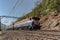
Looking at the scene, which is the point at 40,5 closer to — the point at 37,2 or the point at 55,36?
the point at 37,2

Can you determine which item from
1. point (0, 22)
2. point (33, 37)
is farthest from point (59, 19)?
point (0, 22)

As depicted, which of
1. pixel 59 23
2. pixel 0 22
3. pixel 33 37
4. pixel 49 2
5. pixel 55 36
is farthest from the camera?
pixel 0 22

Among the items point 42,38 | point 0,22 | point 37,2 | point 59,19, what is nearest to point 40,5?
point 37,2

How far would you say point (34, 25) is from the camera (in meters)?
11.5

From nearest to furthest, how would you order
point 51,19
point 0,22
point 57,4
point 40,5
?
point 51,19 < point 57,4 < point 40,5 < point 0,22

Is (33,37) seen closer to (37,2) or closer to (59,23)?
(59,23)

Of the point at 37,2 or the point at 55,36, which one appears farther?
the point at 37,2

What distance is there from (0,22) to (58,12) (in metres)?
18.3

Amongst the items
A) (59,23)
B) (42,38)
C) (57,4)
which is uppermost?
(57,4)

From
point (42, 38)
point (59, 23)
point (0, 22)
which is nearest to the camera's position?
point (42, 38)

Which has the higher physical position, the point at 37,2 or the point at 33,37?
the point at 37,2

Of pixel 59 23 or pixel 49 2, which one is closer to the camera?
pixel 59 23

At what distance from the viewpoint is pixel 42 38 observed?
432 cm

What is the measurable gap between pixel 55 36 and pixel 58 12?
9.68 meters
